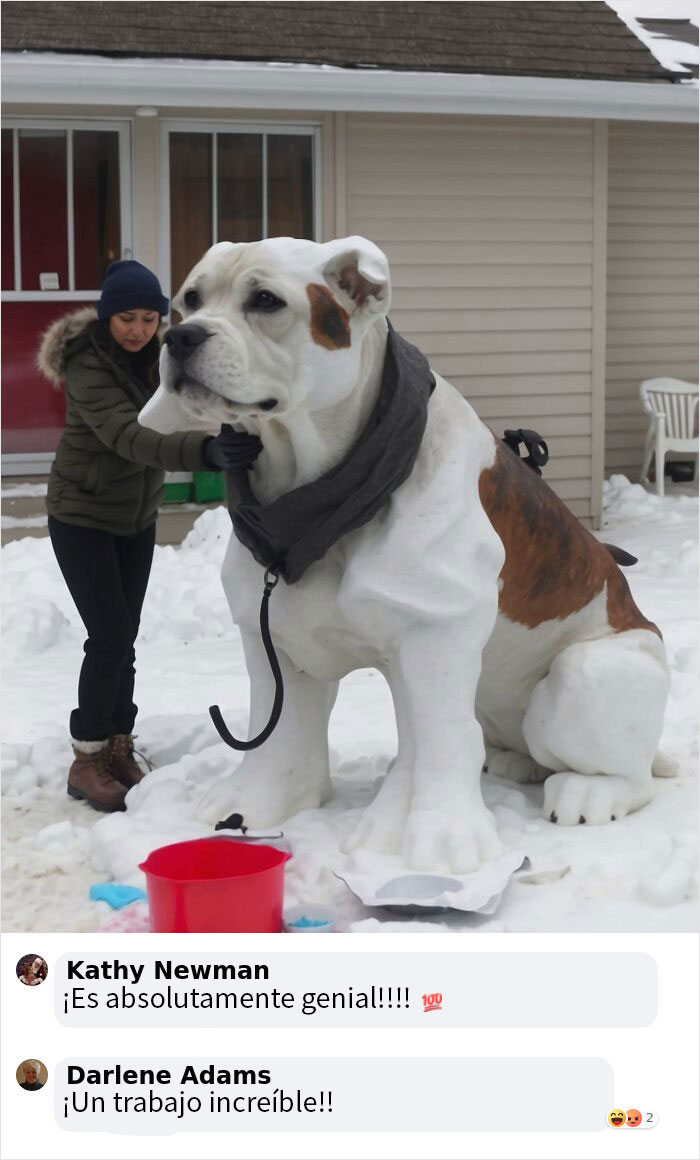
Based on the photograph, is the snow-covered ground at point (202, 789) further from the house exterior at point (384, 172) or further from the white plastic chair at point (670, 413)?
the white plastic chair at point (670, 413)

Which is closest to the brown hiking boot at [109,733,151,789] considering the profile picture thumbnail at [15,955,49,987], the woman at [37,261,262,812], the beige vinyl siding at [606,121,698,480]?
the woman at [37,261,262,812]

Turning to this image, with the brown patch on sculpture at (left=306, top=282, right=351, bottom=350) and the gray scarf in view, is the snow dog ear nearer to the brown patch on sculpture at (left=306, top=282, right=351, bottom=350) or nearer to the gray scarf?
the brown patch on sculpture at (left=306, top=282, right=351, bottom=350)

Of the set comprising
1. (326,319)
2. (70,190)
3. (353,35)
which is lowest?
(326,319)

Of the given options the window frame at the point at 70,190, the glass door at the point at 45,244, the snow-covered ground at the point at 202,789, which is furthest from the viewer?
the glass door at the point at 45,244

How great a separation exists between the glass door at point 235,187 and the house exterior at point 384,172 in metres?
0.01

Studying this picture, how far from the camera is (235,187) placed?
939cm

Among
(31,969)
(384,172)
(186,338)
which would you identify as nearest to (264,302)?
(186,338)

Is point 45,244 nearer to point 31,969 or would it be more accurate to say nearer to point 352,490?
point 352,490

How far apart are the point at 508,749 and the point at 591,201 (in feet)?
21.0

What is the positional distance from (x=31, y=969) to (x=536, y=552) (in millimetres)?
1727

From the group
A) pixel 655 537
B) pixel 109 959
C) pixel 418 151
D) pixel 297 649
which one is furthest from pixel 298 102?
pixel 109 959

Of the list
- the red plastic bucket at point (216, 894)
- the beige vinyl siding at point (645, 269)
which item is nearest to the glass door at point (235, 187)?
the beige vinyl siding at point (645, 269)

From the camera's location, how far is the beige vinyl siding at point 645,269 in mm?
10844

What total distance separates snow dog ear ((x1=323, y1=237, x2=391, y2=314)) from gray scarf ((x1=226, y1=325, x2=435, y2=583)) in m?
0.20
